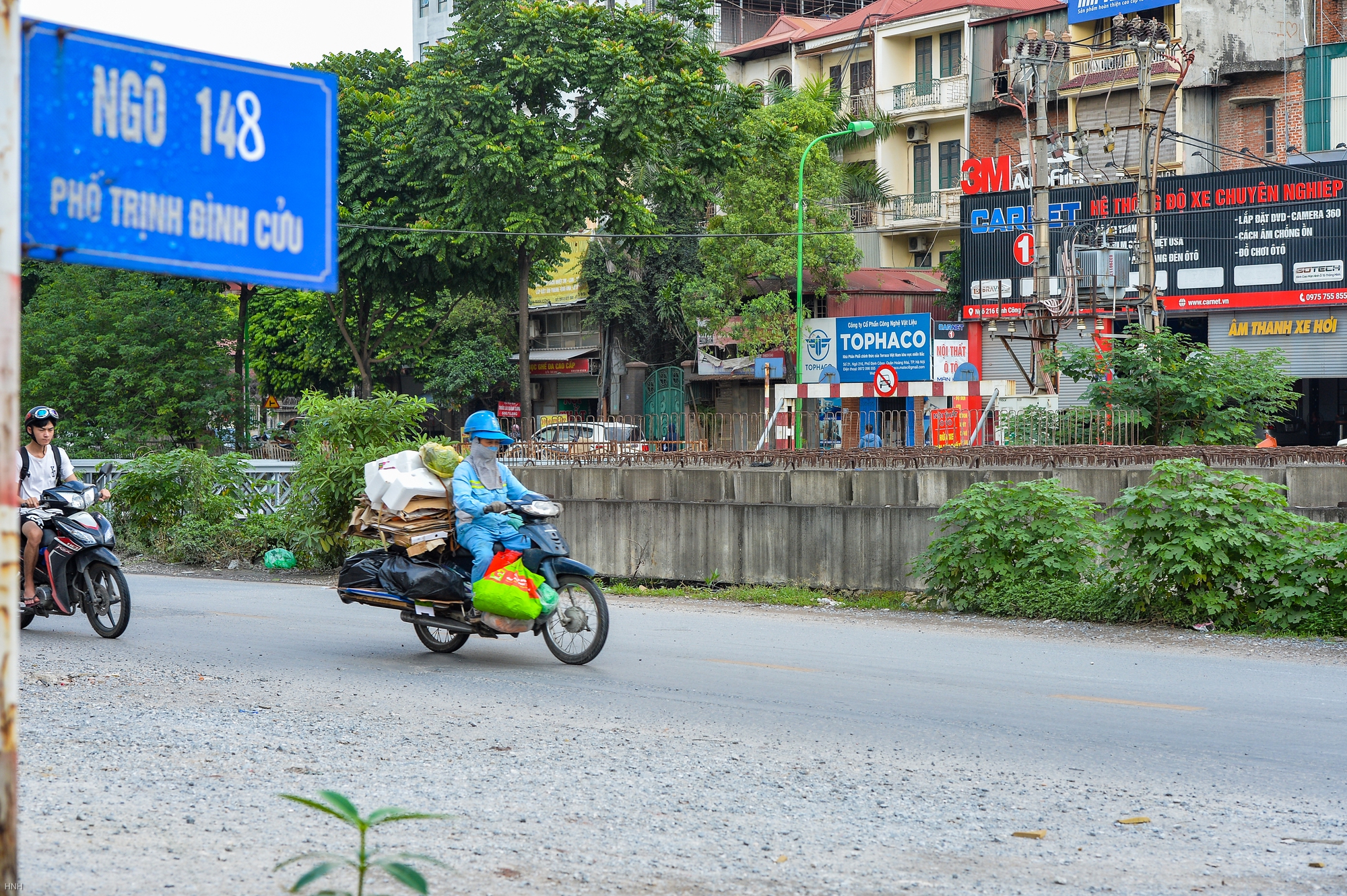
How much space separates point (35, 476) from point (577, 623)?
5147mm

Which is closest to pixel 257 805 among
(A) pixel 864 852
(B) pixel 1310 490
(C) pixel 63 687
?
(A) pixel 864 852

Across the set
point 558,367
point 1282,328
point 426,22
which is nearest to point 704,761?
point 1282,328

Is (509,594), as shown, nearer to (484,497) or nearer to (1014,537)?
(484,497)

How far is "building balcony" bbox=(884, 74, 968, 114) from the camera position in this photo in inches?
1955

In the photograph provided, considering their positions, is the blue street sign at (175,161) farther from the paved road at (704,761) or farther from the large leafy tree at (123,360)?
the large leafy tree at (123,360)

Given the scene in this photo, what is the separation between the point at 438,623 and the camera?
1023 centimetres

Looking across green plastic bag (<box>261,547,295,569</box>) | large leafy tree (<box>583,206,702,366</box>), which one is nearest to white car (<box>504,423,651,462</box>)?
green plastic bag (<box>261,547,295,569</box>)

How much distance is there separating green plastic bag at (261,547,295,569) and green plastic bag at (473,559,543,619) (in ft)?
32.2

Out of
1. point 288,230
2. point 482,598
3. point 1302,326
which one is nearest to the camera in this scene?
point 288,230

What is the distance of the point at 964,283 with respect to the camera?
44688 millimetres

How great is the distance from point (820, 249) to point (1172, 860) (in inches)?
1663

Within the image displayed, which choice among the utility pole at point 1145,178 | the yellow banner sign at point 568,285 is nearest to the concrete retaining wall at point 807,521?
the utility pole at point 1145,178

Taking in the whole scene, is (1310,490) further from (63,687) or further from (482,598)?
(63,687)

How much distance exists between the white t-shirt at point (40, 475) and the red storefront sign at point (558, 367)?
146 feet
